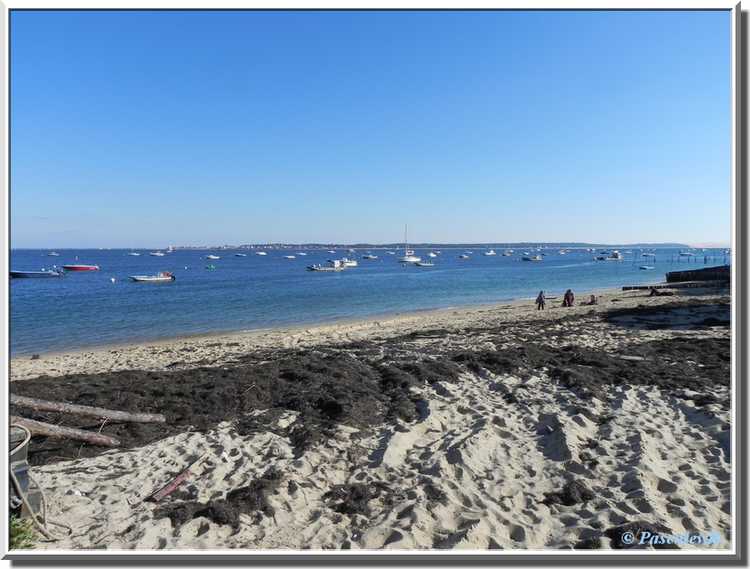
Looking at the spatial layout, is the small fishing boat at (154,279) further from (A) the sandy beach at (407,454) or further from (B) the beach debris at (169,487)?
(B) the beach debris at (169,487)

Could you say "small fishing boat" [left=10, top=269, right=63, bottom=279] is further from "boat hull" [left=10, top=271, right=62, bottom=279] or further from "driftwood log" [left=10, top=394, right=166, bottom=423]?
"driftwood log" [left=10, top=394, right=166, bottom=423]

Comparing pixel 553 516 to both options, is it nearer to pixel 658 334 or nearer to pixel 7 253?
pixel 7 253

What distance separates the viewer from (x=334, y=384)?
30.3 feet

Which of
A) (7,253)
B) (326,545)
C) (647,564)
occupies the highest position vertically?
(7,253)

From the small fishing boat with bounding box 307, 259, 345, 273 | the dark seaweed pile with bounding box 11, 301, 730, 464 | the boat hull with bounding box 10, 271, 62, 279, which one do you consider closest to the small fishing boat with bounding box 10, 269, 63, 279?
the boat hull with bounding box 10, 271, 62, 279

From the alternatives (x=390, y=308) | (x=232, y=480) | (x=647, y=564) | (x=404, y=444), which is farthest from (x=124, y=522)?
(x=390, y=308)

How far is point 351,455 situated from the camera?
622 cm

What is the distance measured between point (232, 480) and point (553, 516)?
350 centimetres

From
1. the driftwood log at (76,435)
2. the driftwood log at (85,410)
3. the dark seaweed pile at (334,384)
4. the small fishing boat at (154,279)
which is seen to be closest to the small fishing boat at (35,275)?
the small fishing boat at (154,279)

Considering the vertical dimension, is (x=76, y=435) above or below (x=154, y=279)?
below

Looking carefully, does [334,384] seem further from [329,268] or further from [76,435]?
[329,268]

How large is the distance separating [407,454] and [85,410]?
4.54m

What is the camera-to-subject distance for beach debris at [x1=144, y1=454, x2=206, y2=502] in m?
5.05

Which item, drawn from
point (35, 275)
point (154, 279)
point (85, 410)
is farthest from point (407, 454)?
point (35, 275)
